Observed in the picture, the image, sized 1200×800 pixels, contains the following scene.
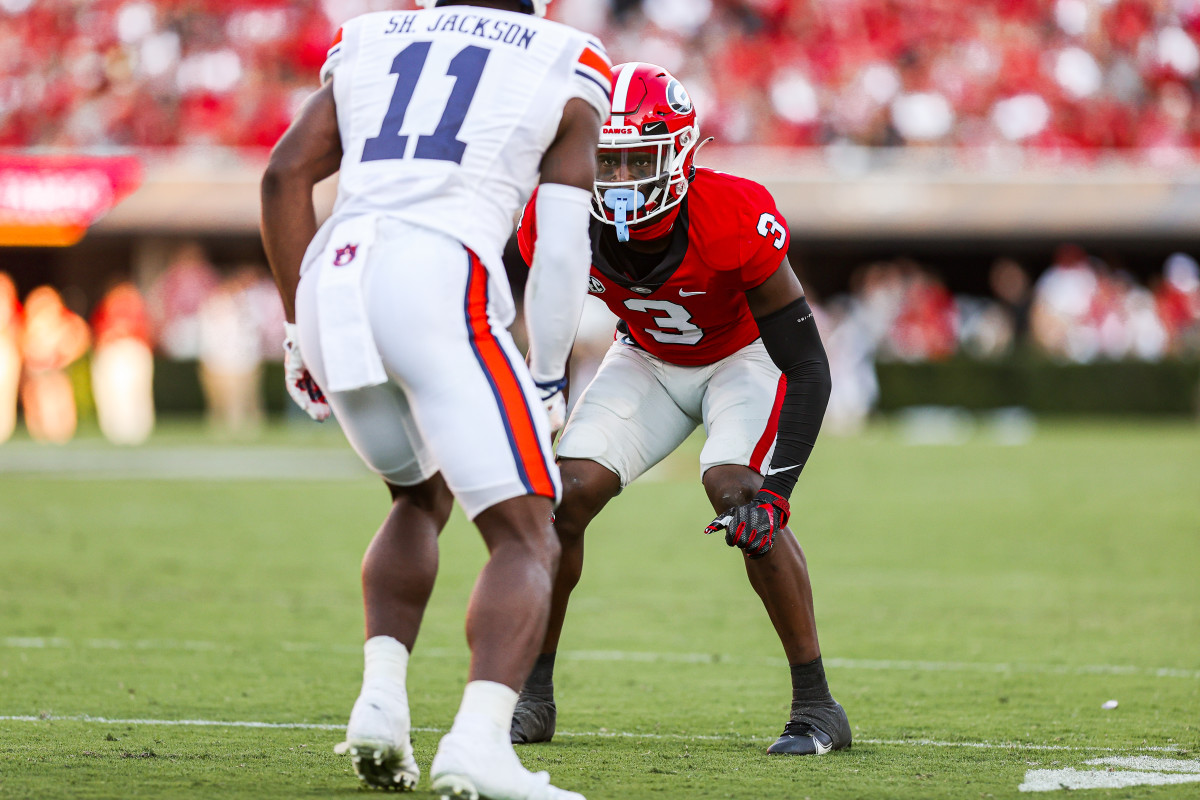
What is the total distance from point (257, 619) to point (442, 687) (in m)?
1.60

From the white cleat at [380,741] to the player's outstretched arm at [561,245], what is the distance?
70 centimetres

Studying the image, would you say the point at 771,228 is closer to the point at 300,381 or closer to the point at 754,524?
the point at 754,524

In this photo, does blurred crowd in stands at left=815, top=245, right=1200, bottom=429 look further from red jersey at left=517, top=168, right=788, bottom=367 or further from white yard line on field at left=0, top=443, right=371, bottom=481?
red jersey at left=517, top=168, right=788, bottom=367

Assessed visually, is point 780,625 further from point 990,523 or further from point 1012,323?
point 1012,323

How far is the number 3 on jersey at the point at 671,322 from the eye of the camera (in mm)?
4324

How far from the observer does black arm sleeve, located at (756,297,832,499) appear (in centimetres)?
407

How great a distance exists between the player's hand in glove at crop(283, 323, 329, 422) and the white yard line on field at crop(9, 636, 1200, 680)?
2264 mm

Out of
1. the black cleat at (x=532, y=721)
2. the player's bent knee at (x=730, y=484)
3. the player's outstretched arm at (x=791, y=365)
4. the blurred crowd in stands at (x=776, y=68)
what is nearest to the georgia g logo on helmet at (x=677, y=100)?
the player's outstretched arm at (x=791, y=365)

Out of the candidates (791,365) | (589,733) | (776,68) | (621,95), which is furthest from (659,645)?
(776,68)

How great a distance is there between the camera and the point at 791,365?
13.5ft

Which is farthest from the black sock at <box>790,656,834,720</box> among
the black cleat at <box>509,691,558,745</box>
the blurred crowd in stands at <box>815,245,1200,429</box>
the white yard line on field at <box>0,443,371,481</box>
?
the blurred crowd in stands at <box>815,245,1200,429</box>

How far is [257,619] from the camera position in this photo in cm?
618

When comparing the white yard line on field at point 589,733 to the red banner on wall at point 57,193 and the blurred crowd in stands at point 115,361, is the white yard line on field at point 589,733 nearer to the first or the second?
the blurred crowd in stands at point 115,361

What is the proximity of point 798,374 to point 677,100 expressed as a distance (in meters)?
0.83
